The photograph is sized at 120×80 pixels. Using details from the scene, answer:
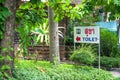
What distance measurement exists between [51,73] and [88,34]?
260cm

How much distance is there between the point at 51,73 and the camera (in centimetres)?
613

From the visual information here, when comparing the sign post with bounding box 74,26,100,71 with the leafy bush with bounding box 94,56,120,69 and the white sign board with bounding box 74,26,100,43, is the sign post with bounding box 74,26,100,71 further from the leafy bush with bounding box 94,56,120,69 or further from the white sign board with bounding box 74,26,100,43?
the leafy bush with bounding box 94,56,120,69

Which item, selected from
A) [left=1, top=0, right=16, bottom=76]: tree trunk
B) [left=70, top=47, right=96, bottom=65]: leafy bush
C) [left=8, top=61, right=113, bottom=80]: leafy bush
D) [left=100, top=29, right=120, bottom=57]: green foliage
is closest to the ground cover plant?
[left=8, top=61, right=113, bottom=80]: leafy bush

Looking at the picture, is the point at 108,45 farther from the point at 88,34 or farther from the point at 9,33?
the point at 9,33

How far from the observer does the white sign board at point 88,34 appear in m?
8.30

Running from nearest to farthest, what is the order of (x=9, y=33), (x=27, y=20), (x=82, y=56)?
(x=9, y=33) < (x=27, y=20) < (x=82, y=56)

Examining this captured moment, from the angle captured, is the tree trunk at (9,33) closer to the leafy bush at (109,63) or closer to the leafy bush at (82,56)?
the leafy bush at (82,56)

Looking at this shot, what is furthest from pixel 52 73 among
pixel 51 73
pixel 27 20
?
pixel 27 20

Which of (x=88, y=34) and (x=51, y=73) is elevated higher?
(x=88, y=34)

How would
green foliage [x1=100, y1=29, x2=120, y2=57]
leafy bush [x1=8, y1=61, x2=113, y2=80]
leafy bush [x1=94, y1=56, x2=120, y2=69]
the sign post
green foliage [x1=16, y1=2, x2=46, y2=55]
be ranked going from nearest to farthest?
green foliage [x1=16, y1=2, x2=46, y2=55] → leafy bush [x1=8, y1=61, x2=113, y2=80] → the sign post → leafy bush [x1=94, y1=56, x2=120, y2=69] → green foliage [x1=100, y1=29, x2=120, y2=57]

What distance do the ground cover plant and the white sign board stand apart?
987 mm

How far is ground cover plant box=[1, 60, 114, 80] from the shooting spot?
5.36m

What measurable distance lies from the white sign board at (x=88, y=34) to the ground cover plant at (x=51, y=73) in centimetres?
99

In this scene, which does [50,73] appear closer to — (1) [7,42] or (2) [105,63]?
(1) [7,42]
